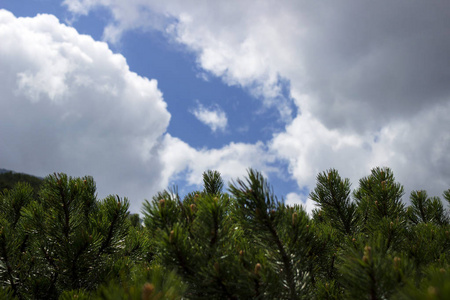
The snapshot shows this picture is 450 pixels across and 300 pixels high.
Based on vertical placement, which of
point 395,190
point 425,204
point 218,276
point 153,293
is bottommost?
point 153,293

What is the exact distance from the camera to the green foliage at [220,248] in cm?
157

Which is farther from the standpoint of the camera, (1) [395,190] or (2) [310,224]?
(1) [395,190]

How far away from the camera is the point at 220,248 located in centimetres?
179

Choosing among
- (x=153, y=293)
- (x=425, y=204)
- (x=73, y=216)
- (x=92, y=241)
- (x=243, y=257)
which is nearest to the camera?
(x=153, y=293)

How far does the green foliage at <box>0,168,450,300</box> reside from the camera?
1.57 metres

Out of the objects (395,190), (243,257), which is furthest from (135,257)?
(395,190)

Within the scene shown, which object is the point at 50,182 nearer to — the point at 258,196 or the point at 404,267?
the point at 258,196

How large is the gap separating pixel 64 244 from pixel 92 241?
1.07 ft

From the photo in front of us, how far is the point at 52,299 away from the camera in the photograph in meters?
2.61

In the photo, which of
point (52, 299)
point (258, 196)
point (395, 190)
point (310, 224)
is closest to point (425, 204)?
point (395, 190)

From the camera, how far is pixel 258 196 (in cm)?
185

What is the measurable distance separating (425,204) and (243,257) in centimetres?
453

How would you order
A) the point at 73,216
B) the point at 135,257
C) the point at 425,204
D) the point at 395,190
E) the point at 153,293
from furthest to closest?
1. the point at 425,204
2. the point at 395,190
3. the point at 135,257
4. the point at 73,216
5. the point at 153,293

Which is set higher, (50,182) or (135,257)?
(50,182)
